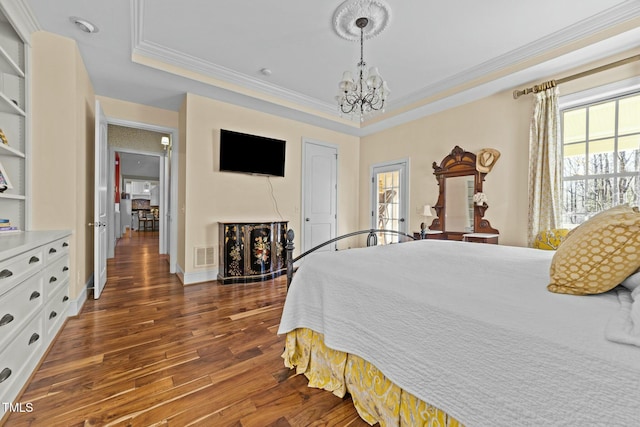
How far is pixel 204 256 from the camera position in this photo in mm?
3834

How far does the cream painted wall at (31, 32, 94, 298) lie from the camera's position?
2391 mm

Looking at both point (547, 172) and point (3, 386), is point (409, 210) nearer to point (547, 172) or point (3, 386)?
point (547, 172)

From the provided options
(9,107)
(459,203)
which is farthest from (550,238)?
(9,107)

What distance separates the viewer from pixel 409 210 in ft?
15.4

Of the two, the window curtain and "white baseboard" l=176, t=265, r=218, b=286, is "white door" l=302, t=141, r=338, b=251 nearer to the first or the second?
"white baseboard" l=176, t=265, r=218, b=286

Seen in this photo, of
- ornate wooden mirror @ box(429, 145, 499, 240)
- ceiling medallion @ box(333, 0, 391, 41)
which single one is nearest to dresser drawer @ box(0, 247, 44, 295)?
ceiling medallion @ box(333, 0, 391, 41)

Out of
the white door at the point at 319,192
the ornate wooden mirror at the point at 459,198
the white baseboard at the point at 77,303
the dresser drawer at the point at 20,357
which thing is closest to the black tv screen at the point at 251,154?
the white door at the point at 319,192

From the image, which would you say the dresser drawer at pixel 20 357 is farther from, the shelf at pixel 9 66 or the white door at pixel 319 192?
the white door at pixel 319 192

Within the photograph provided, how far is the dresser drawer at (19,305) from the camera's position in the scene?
1.32 m

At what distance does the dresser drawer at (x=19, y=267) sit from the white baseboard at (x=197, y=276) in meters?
1.93

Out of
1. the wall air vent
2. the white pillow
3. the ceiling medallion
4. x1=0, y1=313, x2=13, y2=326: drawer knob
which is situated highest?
the ceiling medallion

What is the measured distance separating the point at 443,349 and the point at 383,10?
275cm

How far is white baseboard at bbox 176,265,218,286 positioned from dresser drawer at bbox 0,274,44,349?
6.18ft

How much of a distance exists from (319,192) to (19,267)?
4.10 meters
